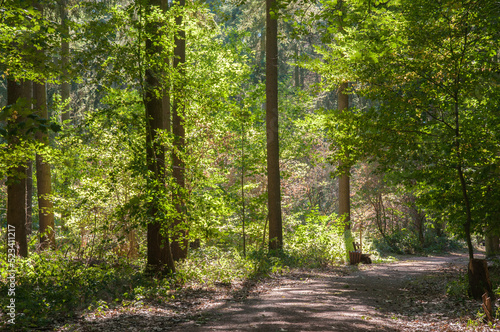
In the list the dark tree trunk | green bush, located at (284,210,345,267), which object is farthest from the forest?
the dark tree trunk

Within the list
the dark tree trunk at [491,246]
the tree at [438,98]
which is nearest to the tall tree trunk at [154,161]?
the tree at [438,98]

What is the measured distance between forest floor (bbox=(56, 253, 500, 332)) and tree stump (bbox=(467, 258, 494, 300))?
275 millimetres

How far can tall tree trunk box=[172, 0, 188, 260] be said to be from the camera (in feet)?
26.8

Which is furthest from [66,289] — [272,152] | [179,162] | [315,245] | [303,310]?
[315,245]

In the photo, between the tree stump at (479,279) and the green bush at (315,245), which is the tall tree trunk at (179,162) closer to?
the green bush at (315,245)

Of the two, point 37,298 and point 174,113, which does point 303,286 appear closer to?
point 37,298

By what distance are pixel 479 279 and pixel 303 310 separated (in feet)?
11.3

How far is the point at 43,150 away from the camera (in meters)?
8.52

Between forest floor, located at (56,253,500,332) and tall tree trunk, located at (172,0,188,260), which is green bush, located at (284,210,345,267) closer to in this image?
forest floor, located at (56,253,500,332)

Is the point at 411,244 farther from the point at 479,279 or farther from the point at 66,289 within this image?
the point at 66,289

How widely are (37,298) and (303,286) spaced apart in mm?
5577

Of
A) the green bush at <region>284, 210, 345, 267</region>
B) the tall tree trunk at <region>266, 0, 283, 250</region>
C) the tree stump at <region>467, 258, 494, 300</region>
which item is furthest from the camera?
the tall tree trunk at <region>266, 0, 283, 250</region>

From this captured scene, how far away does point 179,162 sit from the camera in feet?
36.5

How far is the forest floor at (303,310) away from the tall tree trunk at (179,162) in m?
1.50
